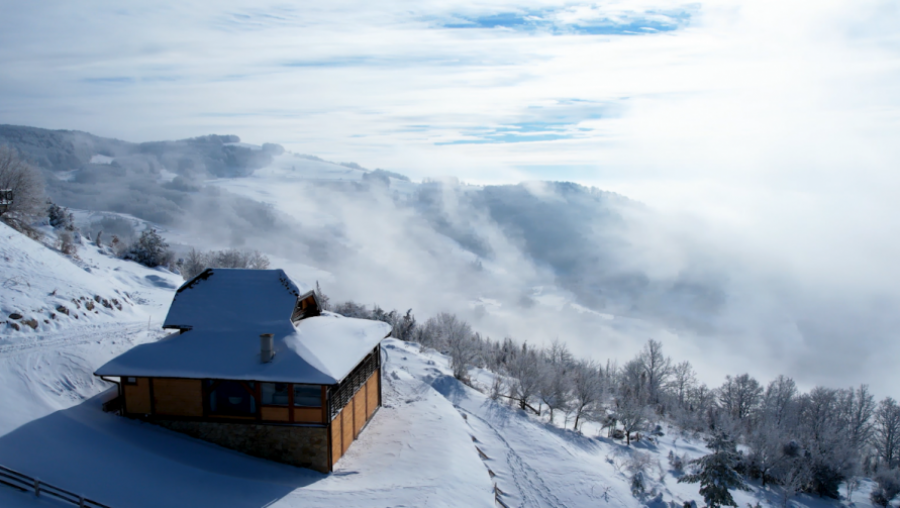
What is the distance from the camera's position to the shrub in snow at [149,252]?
45.8 metres

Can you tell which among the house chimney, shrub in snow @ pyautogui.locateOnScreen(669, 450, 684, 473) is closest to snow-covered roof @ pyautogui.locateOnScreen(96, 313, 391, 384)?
the house chimney

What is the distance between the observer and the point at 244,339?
18484mm

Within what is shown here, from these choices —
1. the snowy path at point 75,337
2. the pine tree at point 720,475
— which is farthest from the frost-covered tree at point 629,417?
the snowy path at point 75,337

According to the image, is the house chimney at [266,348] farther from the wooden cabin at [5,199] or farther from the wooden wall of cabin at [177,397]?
the wooden cabin at [5,199]

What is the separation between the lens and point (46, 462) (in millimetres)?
13906

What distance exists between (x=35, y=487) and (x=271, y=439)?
661 cm

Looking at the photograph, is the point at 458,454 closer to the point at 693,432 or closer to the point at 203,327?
the point at 203,327

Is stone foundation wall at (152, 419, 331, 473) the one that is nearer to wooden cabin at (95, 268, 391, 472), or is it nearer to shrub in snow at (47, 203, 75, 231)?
wooden cabin at (95, 268, 391, 472)

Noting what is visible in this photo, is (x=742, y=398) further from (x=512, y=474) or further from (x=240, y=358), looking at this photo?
(x=240, y=358)

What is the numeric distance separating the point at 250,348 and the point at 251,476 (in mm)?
4416

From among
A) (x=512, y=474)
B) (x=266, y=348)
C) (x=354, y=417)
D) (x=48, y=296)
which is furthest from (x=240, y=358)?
(x=48, y=296)

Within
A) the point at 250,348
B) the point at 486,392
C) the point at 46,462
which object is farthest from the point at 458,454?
the point at 486,392

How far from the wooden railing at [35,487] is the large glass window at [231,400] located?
5323 millimetres

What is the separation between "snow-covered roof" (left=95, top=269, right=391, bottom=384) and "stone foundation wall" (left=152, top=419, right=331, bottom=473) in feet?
6.68
